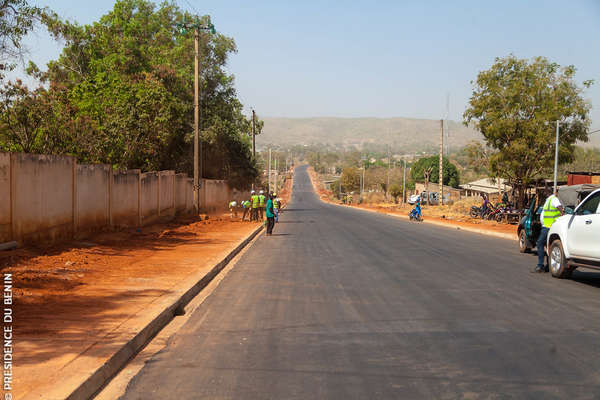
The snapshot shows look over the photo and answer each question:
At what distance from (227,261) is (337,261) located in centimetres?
286

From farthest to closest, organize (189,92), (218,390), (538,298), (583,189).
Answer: (189,92), (583,189), (538,298), (218,390)

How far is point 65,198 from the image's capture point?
1441 centimetres

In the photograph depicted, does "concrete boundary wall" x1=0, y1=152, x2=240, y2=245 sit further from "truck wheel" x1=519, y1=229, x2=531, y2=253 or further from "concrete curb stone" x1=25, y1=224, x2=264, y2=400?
"truck wheel" x1=519, y1=229, x2=531, y2=253

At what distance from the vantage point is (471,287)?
10.2 m

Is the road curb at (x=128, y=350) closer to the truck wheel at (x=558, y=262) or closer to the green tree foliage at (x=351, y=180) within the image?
the truck wheel at (x=558, y=262)

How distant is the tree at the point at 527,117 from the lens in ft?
112

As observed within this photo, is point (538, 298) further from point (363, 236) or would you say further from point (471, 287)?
point (363, 236)

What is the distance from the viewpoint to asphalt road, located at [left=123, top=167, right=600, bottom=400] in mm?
4852

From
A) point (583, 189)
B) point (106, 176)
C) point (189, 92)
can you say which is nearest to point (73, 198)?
point (106, 176)

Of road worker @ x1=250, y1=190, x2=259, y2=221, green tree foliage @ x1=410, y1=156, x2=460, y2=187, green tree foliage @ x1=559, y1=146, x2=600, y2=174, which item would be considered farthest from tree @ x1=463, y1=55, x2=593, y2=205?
green tree foliage @ x1=410, y1=156, x2=460, y2=187

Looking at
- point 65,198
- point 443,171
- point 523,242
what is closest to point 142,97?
point 65,198

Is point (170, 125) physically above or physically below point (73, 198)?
above

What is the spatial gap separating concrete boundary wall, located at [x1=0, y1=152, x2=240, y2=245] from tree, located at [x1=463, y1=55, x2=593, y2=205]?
22.2 meters

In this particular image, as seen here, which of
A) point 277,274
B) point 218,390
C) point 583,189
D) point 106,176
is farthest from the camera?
point 583,189
